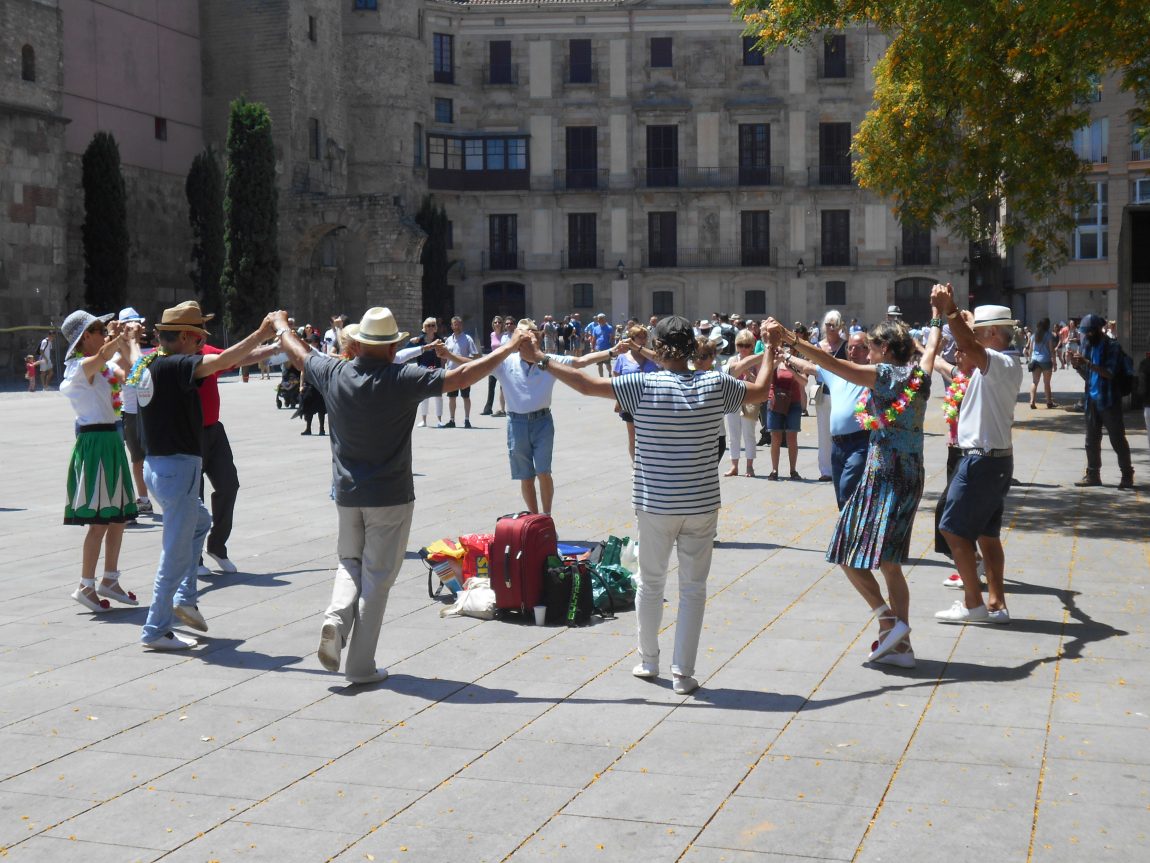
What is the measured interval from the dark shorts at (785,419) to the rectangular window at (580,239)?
42.1 m

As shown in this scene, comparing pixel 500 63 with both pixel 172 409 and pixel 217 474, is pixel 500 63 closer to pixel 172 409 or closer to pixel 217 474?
pixel 217 474

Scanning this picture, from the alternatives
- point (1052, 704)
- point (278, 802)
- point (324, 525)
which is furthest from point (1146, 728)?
point (324, 525)

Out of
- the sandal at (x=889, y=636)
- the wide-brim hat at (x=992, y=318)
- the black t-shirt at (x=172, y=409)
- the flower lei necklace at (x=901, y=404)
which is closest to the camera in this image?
the sandal at (x=889, y=636)

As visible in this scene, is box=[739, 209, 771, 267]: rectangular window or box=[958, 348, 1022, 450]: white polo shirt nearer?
box=[958, 348, 1022, 450]: white polo shirt

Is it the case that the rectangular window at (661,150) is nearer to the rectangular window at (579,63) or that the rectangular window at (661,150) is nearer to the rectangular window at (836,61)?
the rectangular window at (579,63)

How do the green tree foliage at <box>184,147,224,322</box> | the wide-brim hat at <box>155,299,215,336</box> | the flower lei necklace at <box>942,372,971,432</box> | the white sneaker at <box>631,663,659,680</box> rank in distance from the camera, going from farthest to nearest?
the green tree foliage at <box>184,147,224,322</box>
the flower lei necklace at <box>942,372,971,432</box>
the wide-brim hat at <box>155,299,215,336</box>
the white sneaker at <box>631,663,659,680</box>

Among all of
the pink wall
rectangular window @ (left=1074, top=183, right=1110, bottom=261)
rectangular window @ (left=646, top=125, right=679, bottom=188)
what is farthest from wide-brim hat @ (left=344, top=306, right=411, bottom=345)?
rectangular window @ (left=646, top=125, right=679, bottom=188)

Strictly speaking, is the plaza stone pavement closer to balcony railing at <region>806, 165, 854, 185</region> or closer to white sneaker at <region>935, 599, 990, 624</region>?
white sneaker at <region>935, 599, 990, 624</region>

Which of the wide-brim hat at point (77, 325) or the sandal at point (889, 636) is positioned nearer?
the sandal at point (889, 636)

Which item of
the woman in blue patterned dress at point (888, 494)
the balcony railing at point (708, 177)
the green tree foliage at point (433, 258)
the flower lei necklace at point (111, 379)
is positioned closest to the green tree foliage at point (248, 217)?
the green tree foliage at point (433, 258)

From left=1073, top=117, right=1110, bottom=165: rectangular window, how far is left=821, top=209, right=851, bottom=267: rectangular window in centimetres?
895

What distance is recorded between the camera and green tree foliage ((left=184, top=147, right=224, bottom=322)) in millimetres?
42156

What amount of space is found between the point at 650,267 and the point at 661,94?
273 inches

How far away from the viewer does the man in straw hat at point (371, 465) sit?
6547mm
